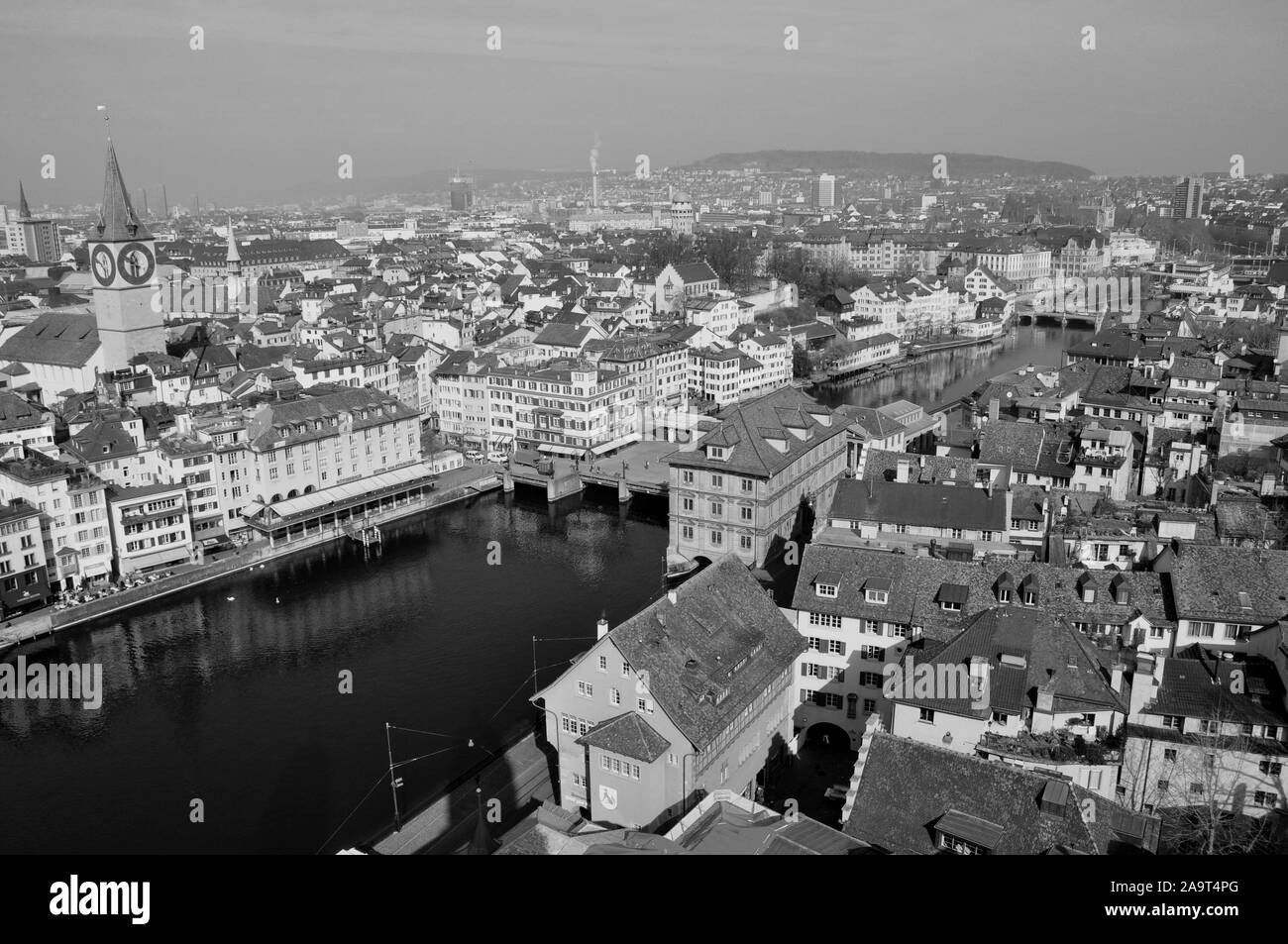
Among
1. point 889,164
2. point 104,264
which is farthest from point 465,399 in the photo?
point 889,164

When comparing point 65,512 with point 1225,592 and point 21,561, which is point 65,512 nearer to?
point 21,561

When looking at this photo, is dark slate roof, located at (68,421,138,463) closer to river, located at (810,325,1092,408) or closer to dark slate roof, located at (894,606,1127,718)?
dark slate roof, located at (894,606,1127,718)

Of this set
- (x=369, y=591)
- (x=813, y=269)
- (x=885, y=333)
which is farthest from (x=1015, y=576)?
(x=813, y=269)

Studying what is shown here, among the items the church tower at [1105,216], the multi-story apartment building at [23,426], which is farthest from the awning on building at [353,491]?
the church tower at [1105,216]

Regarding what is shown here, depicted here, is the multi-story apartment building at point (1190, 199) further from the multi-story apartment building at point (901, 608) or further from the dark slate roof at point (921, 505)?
the multi-story apartment building at point (901, 608)
